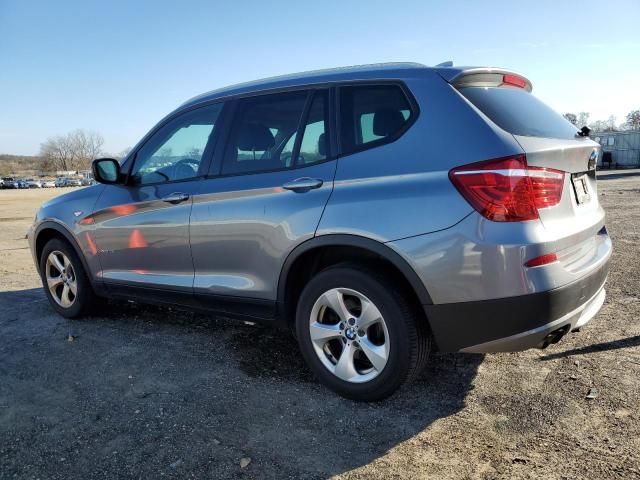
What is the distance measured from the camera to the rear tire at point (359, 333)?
9.09 ft

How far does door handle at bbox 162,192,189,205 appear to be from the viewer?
12.2ft

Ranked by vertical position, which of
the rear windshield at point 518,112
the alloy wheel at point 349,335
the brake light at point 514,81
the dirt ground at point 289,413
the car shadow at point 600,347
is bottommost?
the car shadow at point 600,347

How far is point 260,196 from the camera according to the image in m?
3.26

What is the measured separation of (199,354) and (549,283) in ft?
8.29

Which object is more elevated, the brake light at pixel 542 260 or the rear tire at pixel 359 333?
the brake light at pixel 542 260

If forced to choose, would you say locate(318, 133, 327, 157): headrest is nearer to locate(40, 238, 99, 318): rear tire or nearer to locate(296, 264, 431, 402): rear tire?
locate(296, 264, 431, 402): rear tire

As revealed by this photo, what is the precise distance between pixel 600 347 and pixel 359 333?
1910 mm

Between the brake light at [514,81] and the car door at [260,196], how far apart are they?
107 cm

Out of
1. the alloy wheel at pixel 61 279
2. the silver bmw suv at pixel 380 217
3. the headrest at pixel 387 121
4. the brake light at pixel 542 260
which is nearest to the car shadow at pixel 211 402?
the silver bmw suv at pixel 380 217

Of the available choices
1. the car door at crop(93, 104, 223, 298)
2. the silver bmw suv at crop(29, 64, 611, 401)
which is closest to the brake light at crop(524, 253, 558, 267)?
the silver bmw suv at crop(29, 64, 611, 401)

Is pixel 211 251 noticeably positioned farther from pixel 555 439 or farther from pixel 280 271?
pixel 555 439

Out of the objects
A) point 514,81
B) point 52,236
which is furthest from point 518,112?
point 52,236

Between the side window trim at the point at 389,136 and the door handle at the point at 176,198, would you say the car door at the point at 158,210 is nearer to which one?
the door handle at the point at 176,198

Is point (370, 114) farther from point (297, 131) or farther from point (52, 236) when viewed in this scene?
point (52, 236)
